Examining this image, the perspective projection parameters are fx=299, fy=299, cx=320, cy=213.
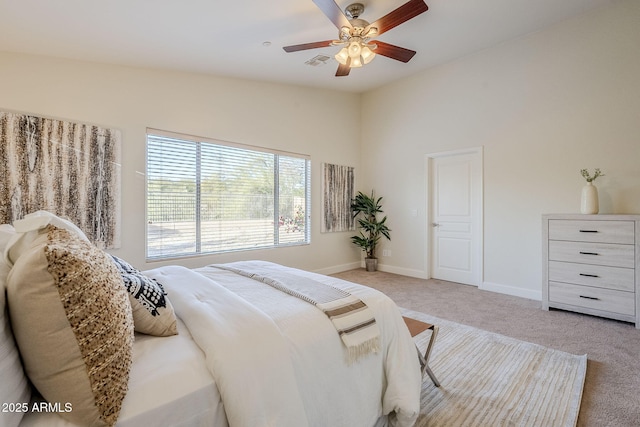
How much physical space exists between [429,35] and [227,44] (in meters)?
2.33

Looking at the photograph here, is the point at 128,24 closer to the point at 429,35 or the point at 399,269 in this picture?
the point at 429,35

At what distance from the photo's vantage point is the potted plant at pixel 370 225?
5441 millimetres

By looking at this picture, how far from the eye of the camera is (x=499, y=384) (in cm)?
196

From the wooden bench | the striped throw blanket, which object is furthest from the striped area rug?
the striped throw blanket

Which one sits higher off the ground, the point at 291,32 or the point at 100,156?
the point at 291,32

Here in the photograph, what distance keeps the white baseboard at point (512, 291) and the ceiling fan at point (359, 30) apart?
3.23 m

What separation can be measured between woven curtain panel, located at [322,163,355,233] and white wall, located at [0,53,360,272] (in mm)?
142

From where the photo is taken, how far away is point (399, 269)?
5.28 metres

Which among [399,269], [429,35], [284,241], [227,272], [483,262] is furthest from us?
[399,269]

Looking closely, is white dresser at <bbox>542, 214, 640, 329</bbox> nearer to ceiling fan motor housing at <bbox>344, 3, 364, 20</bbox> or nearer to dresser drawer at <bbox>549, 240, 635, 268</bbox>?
dresser drawer at <bbox>549, 240, 635, 268</bbox>

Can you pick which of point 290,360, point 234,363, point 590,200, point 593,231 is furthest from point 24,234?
point 590,200

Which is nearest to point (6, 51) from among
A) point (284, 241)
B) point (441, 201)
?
point (284, 241)

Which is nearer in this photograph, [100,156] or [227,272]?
[227,272]

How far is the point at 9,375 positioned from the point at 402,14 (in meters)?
2.82
